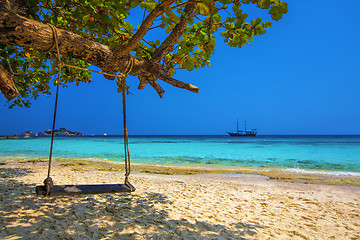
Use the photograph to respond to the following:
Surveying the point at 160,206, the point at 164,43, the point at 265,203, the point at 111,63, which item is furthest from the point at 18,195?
the point at 265,203

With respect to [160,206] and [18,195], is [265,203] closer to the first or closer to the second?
[160,206]

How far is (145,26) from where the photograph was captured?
241 centimetres

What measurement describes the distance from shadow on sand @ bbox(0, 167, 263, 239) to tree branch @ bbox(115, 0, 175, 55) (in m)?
2.48

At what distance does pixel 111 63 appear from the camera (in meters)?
2.83

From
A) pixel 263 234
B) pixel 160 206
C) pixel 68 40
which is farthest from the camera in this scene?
pixel 160 206

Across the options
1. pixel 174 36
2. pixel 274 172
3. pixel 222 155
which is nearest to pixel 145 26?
pixel 174 36

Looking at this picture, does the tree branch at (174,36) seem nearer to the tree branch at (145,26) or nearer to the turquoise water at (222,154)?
the tree branch at (145,26)


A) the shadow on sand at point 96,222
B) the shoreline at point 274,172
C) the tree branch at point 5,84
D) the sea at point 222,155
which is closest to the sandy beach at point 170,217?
the shadow on sand at point 96,222

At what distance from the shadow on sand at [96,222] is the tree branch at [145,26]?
8.15 feet

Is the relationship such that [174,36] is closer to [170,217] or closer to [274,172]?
[170,217]

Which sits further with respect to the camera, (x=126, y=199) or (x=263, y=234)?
(x=126, y=199)

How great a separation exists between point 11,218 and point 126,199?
2051 mm

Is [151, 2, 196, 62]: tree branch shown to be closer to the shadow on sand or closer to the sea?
the shadow on sand

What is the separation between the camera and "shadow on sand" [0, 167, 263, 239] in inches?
113
